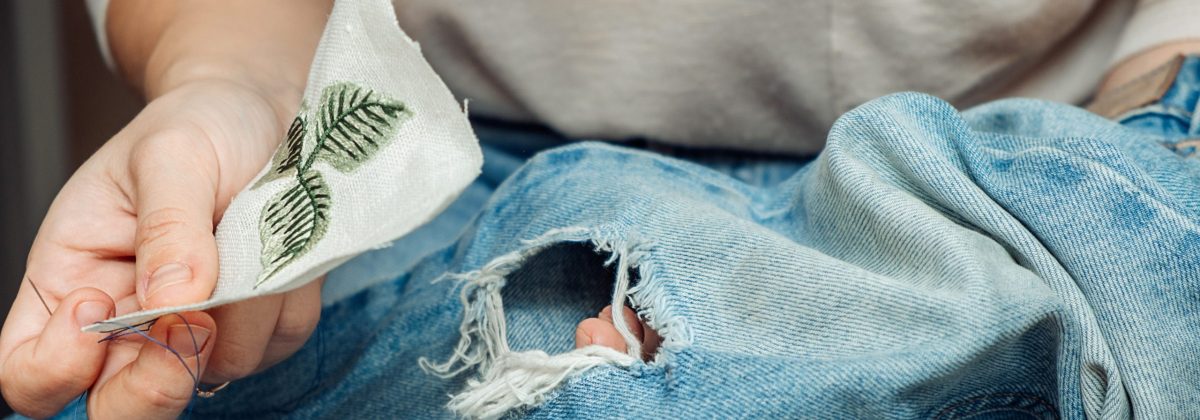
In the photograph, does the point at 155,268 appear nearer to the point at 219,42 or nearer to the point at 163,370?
the point at 163,370

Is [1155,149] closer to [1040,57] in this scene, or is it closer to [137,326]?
[1040,57]

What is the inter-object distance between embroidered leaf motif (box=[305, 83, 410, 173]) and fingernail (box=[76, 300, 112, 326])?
10 cm

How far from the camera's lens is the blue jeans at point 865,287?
0.37 metres

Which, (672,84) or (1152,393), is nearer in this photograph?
(1152,393)

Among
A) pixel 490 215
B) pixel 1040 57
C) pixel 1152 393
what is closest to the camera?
pixel 1152 393

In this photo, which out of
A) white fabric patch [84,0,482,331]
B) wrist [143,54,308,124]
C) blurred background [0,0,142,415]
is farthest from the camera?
blurred background [0,0,142,415]

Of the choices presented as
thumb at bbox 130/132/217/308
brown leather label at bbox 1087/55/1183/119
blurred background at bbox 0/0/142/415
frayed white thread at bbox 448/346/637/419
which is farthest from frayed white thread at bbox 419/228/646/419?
blurred background at bbox 0/0/142/415

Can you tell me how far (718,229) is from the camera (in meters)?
0.41

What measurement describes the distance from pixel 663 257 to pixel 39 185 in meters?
1.17

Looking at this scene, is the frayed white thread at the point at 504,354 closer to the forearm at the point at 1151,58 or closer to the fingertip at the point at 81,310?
the fingertip at the point at 81,310

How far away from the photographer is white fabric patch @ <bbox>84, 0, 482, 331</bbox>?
1.15 feet

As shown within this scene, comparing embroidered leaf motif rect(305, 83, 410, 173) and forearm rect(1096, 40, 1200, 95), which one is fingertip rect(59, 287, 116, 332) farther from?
forearm rect(1096, 40, 1200, 95)

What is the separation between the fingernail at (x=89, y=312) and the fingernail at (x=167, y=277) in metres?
0.03

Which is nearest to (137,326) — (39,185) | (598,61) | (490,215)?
(490,215)
